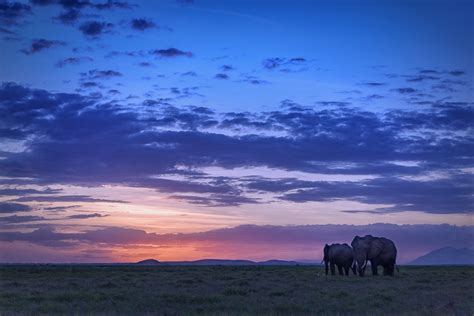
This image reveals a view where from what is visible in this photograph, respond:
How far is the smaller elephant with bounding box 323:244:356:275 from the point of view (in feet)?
181

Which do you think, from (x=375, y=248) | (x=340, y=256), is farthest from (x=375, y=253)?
(x=340, y=256)

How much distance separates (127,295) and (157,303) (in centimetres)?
393

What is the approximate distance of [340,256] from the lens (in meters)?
55.5

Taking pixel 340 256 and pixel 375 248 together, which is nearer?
pixel 375 248

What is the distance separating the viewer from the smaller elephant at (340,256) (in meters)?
55.2

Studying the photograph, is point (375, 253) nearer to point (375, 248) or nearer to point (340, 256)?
point (375, 248)

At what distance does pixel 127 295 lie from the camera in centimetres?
2761

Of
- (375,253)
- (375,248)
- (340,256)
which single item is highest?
(375,248)

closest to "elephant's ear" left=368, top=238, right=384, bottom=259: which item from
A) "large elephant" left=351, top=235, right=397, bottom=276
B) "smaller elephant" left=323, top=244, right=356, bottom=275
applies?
"large elephant" left=351, top=235, right=397, bottom=276

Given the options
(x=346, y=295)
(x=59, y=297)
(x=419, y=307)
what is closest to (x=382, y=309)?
(x=419, y=307)

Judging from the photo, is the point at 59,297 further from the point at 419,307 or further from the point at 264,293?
the point at 419,307

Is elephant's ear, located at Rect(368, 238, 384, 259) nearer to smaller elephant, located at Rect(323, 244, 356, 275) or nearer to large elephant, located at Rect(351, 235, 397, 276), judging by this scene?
large elephant, located at Rect(351, 235, 397, 276)

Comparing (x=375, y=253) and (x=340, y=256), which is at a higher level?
(x=375, y=253)

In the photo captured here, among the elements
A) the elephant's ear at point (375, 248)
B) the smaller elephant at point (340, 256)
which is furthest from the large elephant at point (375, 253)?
the smaller elephant at point (340, 256)
